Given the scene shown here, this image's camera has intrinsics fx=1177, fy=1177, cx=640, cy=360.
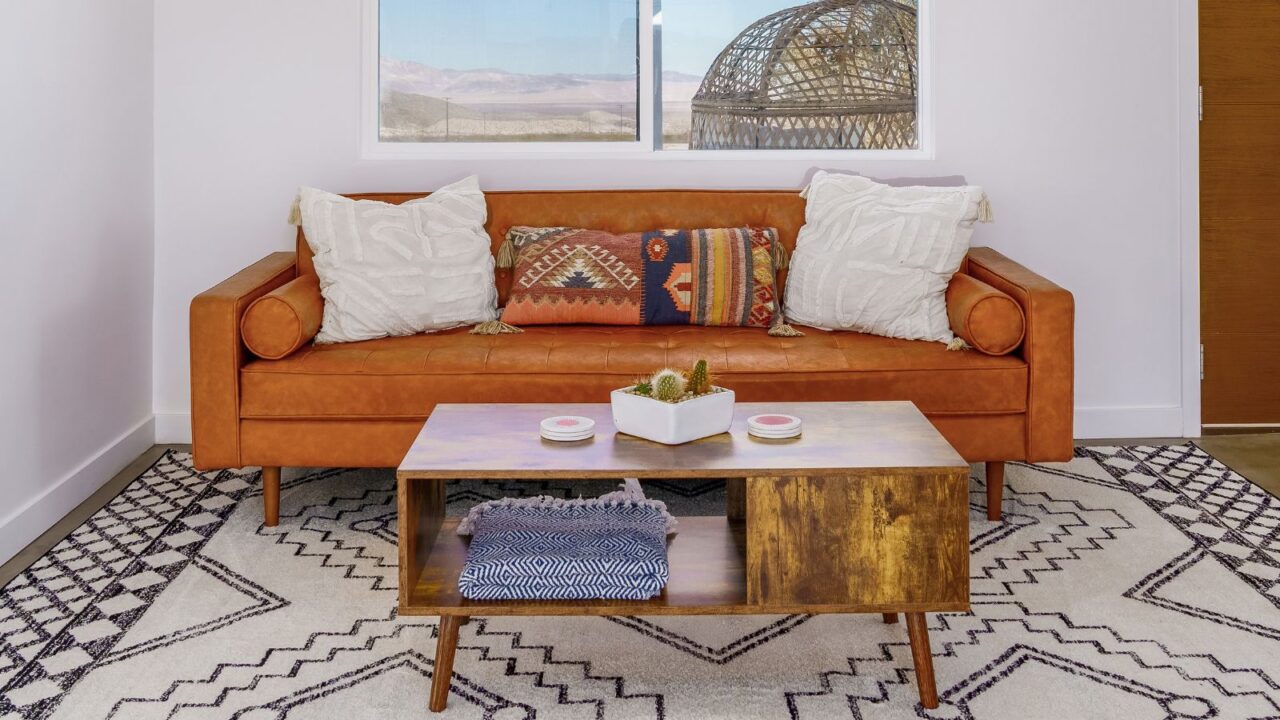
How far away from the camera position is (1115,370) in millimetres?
4082

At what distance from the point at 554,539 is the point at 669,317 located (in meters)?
1.31

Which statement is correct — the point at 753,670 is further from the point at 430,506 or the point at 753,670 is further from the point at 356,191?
the point at 356,191

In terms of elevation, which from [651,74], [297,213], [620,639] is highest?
[651,74]

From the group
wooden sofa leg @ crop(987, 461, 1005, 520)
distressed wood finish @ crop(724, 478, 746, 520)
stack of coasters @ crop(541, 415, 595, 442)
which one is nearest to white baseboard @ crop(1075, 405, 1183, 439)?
wooden sofa leg @ crop(987, 461, 1005, 520)

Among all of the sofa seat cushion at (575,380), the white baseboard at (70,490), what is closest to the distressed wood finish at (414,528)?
the sofa seat cushion at (575,380)

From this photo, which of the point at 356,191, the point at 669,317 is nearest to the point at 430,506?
the point at 669,317

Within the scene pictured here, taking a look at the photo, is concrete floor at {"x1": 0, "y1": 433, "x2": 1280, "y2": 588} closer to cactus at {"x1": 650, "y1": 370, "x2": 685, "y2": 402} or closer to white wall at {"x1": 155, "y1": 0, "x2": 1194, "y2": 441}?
white wall at {"x1": 155, "y1": 0, "x2": 1194, "y2": 441}

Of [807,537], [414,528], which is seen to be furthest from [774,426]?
[414,528]

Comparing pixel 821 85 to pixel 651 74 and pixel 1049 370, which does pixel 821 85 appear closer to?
pixel 651 74

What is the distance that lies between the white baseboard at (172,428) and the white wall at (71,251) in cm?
5

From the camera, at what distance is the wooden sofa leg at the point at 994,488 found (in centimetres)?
314

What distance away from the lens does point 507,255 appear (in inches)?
142

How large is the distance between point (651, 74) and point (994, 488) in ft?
6.12

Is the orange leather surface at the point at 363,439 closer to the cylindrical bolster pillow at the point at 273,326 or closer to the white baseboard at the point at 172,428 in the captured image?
the cylindrical bolster pillow at the point at 273,326
